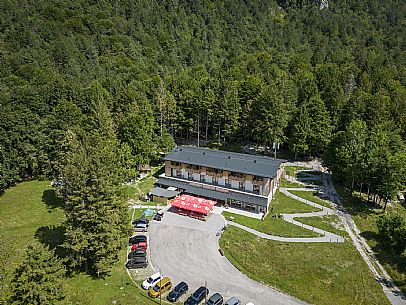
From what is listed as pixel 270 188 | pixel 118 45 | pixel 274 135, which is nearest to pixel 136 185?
pixel 270 188

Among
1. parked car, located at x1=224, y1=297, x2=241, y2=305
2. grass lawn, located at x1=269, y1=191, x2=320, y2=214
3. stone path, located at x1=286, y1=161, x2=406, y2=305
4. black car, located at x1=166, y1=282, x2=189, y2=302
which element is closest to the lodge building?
grass lawn, located at x1=269, y1=191, x2=320, y2=214

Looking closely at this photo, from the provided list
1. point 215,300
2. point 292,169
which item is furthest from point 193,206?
point 292,169

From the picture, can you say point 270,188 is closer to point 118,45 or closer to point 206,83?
point 206,83

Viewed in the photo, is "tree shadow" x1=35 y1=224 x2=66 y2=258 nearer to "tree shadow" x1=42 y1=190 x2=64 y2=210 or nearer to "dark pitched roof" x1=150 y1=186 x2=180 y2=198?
"tree shadow" x1=42 y1=190 x2=64 y2=210

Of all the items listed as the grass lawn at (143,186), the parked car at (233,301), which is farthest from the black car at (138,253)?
the grass lawn at (143,186)

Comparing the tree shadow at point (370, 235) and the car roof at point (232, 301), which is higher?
the tree shadow at point (370, 235)

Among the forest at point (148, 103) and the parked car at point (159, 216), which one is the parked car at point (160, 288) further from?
the parked car at point (159, 216)

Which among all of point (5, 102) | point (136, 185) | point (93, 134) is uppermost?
point (5, 102)
